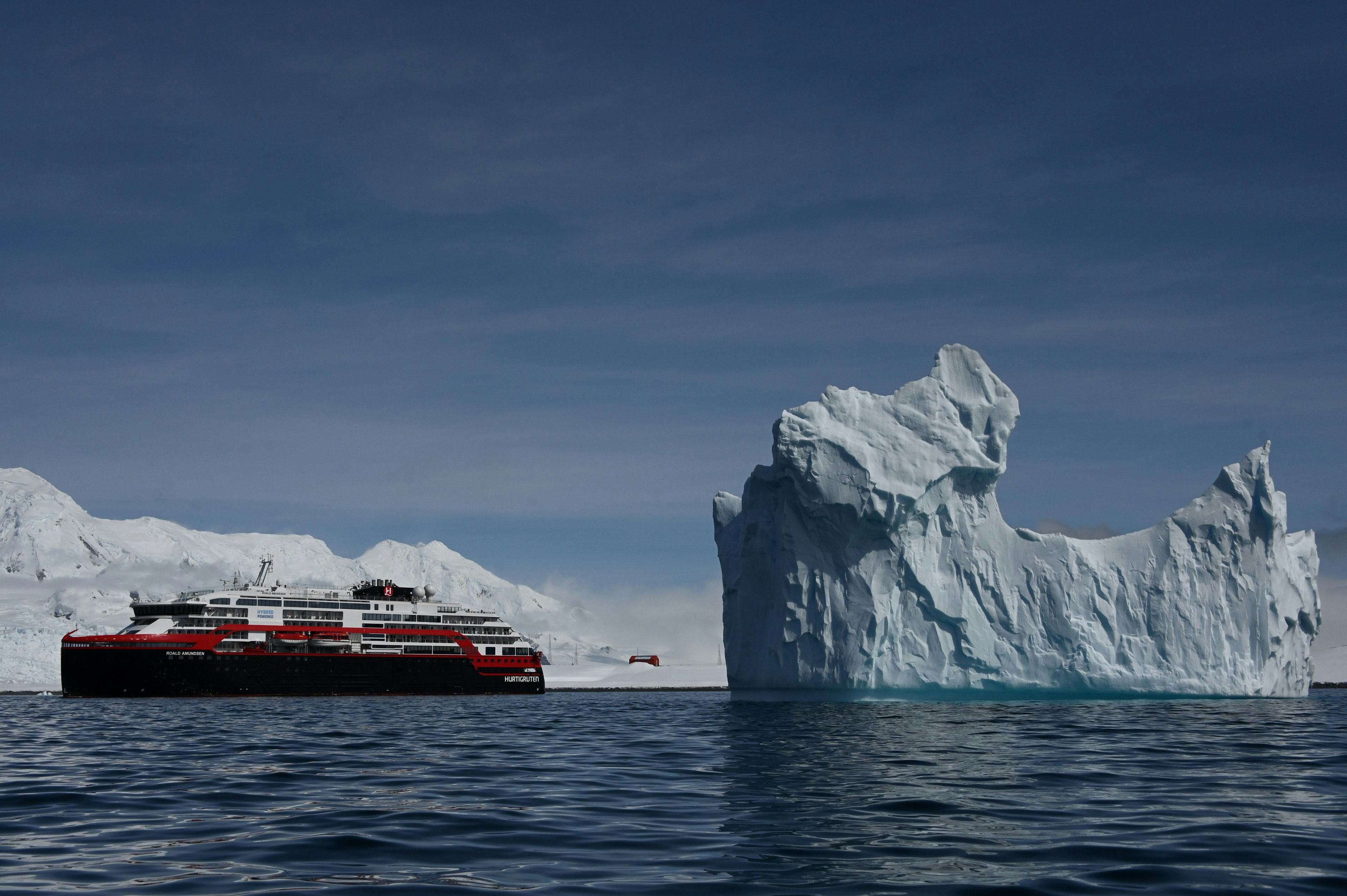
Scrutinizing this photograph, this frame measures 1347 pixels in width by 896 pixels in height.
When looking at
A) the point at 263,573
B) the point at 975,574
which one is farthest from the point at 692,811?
the point at 263,573

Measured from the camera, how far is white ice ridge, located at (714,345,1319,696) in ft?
141

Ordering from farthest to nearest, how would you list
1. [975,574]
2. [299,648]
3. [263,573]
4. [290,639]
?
1. [263,573]
2. [299,648]
3. [290,639]
4. [975,574]

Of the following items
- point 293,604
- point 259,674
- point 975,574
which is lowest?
point 259,674

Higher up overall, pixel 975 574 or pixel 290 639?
pixel 975 574

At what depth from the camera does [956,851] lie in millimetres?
10773

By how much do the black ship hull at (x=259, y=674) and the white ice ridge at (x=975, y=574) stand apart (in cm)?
3833

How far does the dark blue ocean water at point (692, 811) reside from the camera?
31.8ft

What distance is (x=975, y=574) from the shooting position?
145ft

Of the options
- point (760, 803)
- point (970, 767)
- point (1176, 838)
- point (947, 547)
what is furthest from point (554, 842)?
point (947, 547)

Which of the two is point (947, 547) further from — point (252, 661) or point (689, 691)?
point (689, 691)

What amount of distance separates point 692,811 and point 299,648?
214ft

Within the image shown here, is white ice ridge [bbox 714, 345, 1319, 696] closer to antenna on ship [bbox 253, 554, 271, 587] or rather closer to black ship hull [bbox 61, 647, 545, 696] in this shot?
black ship hull [bbox 61, 647, 545, 696]

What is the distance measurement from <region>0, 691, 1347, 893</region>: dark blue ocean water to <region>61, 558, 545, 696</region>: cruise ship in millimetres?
43755

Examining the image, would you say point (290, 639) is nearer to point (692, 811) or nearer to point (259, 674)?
point (259, 674)
